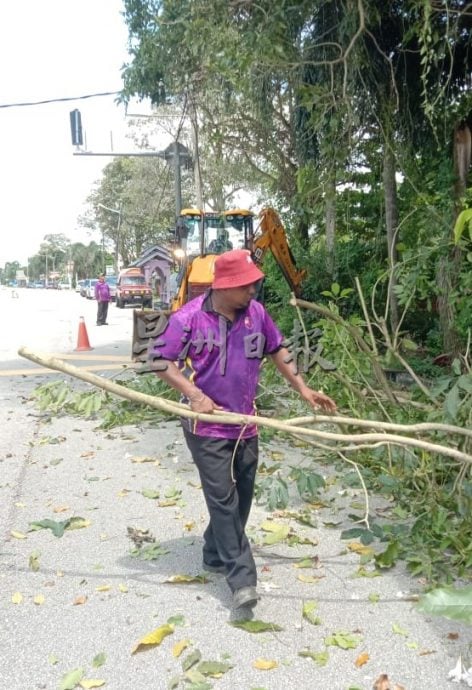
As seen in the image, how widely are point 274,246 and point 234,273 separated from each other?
32.9 ft

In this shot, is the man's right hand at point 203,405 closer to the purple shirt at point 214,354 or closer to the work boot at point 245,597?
the purple shirt at point 214,354

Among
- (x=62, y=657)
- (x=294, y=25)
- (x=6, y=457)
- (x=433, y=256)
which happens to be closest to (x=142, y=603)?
(x=62, y=657)

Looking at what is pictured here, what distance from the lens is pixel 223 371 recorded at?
3420 mm

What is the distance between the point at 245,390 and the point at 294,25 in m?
6.55

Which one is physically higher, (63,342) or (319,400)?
(319,400)

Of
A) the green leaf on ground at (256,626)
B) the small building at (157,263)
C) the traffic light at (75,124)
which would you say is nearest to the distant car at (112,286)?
the small building at (157,263)

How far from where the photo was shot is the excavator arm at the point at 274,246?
12.9 meters

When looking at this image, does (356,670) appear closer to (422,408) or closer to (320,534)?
(320,534)

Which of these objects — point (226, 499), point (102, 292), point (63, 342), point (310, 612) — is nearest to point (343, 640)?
point (310, 612)

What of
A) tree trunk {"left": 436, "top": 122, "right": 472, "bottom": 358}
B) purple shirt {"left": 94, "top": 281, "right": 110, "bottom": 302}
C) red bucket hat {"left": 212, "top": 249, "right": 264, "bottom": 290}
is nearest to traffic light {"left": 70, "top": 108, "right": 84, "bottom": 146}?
purple shirt {"left": 94, "top": 281, "right": 110, "bottom": 302}

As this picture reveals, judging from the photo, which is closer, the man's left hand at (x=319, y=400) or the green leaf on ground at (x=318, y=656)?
the green leaf on ground at (x=318, y=656)

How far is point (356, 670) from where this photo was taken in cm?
288

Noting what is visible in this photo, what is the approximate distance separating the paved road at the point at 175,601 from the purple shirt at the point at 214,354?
3.15 ft

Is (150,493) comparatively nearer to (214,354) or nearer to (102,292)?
(214,354)
